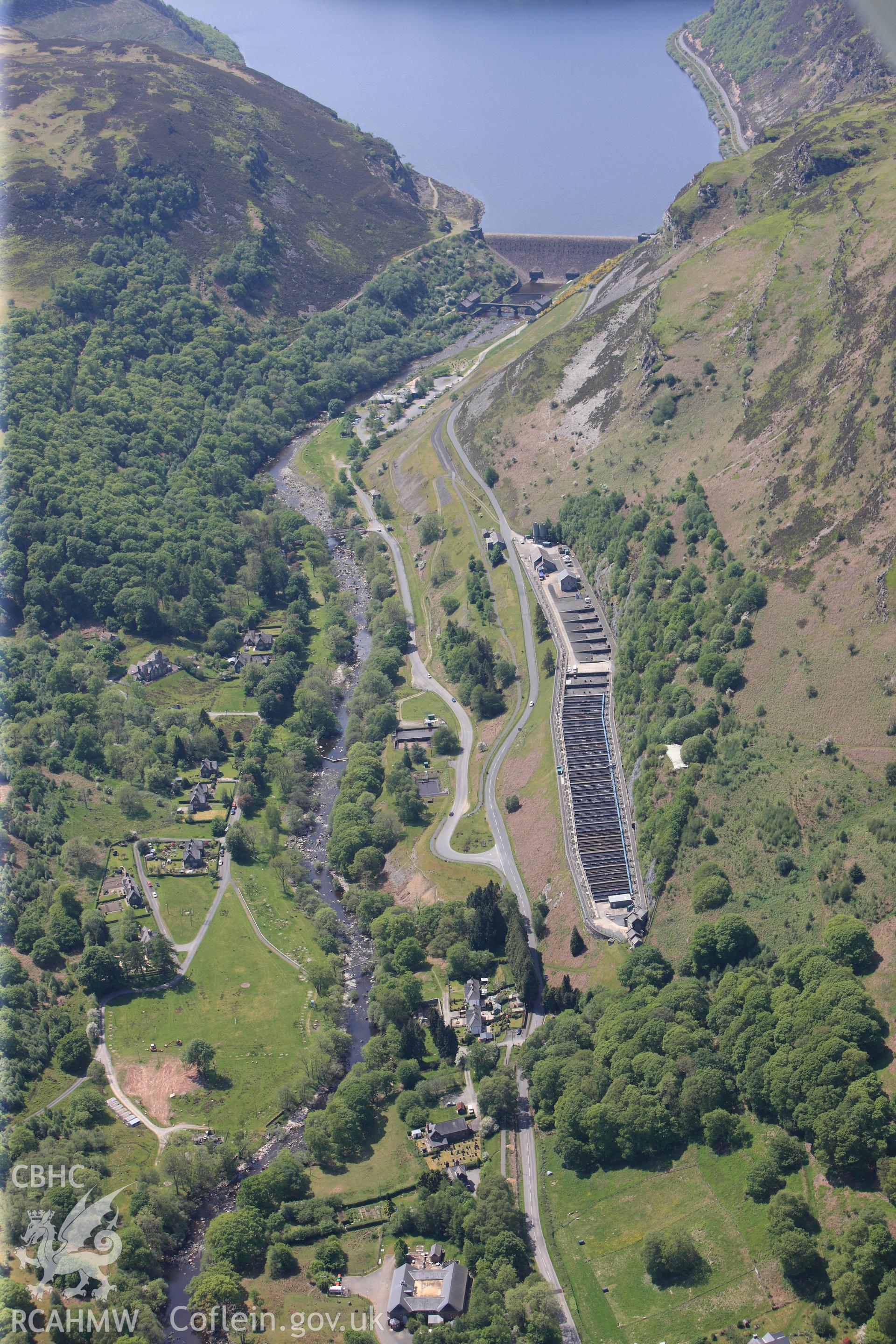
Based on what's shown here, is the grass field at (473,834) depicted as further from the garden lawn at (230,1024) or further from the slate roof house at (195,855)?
the slate roof house at (195,855)

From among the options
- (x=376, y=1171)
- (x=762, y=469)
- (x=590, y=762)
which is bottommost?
(x=376, y=1171)

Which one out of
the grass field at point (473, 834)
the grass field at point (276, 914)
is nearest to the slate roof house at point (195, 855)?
the grass field at point (276, 914)

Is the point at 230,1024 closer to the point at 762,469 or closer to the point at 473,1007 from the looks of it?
the point at 473,1007

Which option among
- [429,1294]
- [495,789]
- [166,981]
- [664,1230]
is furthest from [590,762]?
[429,1294]

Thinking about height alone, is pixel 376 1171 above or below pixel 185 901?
above

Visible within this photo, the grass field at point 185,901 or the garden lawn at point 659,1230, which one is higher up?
the garden lawn at point 659,1230

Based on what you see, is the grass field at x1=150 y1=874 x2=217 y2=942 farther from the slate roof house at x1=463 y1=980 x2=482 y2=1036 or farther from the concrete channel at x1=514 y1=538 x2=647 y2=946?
the concrete channel at x1=514 y1=538 x2=647 y2=946
